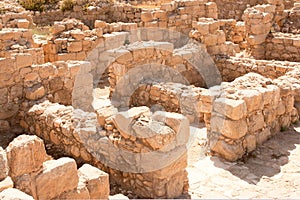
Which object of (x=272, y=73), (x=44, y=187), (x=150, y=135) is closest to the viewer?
(x=44, y=187)

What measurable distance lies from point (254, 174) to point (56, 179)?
3.40m

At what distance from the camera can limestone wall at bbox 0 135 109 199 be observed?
13.8 ft

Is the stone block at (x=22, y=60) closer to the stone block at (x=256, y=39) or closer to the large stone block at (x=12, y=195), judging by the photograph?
the large stone block at (x=12, y=195)

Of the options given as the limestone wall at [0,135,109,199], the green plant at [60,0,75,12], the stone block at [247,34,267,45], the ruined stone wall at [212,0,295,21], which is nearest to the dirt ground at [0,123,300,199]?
the limestone wall at [0,135,109,199]

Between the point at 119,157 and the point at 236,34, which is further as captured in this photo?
the point at 236,34

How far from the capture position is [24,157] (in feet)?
14.0

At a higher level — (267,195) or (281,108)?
(281,108)

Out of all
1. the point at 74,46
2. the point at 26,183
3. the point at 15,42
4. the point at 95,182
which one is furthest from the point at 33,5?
the point at 26,183

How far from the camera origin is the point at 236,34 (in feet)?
52.8

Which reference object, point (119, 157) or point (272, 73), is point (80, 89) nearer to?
point (119, 157)

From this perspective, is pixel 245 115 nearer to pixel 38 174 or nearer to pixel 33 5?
pixel 38 174

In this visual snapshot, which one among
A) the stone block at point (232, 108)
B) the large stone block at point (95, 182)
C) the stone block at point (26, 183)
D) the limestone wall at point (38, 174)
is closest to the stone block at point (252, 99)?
the stone block at point (232, 108)

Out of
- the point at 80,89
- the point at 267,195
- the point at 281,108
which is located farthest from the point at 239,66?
the point at 267,195

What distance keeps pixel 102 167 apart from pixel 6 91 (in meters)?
3.02
